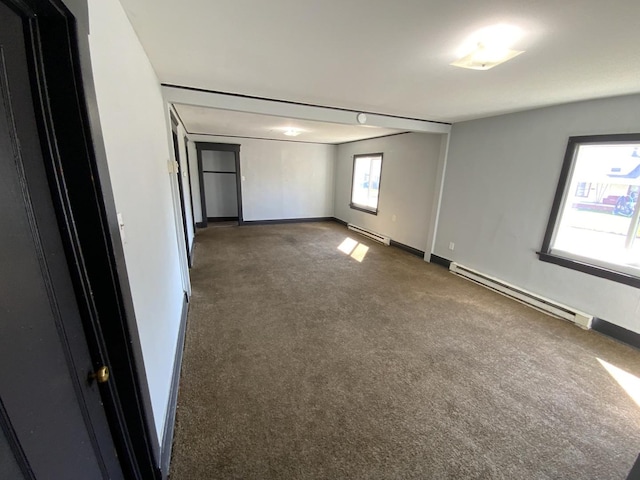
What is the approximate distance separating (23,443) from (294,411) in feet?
4.69

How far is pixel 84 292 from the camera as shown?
0.79m

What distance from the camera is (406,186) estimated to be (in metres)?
5.06

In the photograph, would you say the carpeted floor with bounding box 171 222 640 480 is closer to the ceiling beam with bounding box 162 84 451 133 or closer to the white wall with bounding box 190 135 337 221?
the ceiling beam with bounding box 162 84 451 133

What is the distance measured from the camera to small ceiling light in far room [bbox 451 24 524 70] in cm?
146

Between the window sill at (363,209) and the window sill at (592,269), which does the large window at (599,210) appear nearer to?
the window sill at (592,269)

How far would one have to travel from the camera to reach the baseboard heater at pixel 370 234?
5.58 m

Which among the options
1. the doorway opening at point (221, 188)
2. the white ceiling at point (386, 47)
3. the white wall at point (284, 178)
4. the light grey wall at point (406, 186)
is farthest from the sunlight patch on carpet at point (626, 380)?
the doorway opening at point (221, 188)

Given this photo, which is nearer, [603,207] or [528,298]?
[603,207]

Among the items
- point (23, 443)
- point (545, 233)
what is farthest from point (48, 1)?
point (545, 233)

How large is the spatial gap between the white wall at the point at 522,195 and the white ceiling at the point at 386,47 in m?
0.28

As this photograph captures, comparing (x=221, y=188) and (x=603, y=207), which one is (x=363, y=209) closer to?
(x=221, y=188)

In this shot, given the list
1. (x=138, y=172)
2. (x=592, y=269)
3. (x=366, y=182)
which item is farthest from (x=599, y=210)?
(x=366, y=182)

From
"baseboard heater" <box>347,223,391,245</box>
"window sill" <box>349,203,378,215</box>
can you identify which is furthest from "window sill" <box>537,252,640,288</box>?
"window sill" <box>349,203,378,215</box>

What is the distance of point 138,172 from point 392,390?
6.95 feet
